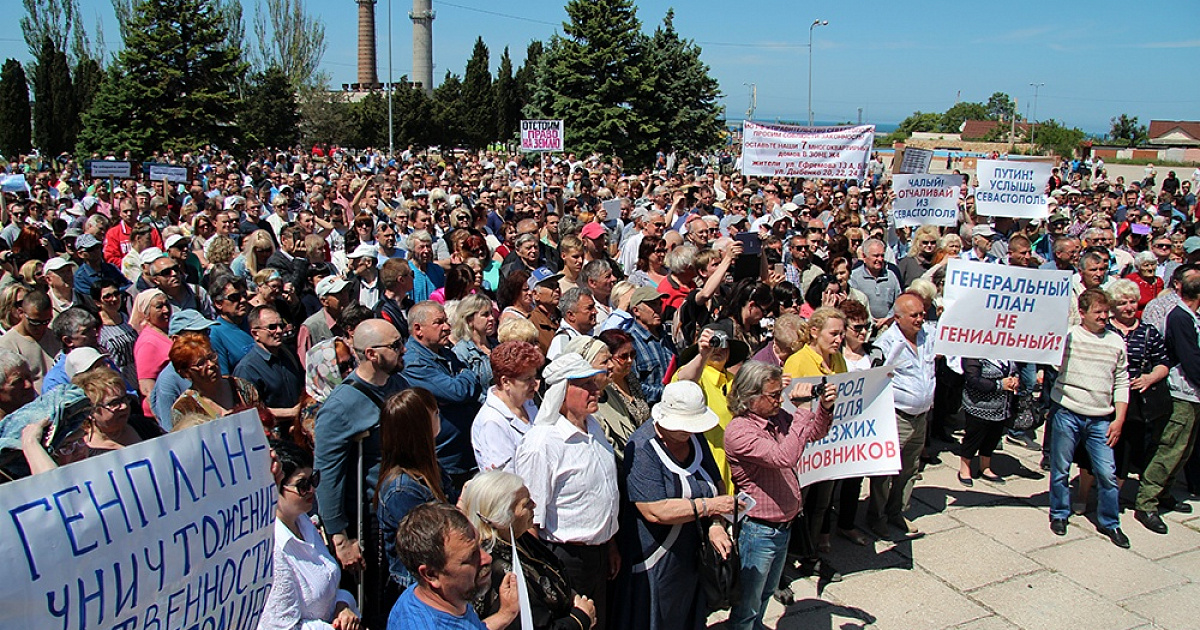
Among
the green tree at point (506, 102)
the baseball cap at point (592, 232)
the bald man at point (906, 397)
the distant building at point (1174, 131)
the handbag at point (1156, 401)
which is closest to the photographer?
the bald man at point (906, 397)

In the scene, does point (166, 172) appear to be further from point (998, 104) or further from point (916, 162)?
point (998, 104)

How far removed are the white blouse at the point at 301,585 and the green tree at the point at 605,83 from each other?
33.1m

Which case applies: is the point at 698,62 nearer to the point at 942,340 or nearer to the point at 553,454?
the point at 942,340

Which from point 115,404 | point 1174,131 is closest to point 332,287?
point 115,404

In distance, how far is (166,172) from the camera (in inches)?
601

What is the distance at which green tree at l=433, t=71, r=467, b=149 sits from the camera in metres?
54.1

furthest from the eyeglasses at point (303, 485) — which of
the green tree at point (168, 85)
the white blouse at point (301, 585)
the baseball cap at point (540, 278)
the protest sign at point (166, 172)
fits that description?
the green tree at point (168, 85)

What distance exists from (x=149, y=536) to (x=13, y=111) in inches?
1908

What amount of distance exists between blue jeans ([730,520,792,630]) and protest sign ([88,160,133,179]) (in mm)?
15416

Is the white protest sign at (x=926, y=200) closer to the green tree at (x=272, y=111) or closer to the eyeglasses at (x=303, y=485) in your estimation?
the eyeglasses at (x=303, y=485)

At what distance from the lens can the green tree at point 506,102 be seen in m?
62.1

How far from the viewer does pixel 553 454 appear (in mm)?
3820

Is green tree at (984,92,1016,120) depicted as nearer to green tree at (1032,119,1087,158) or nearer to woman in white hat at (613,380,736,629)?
green tree at (1032,119,1087,158)

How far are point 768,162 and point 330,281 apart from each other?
1059 cm
